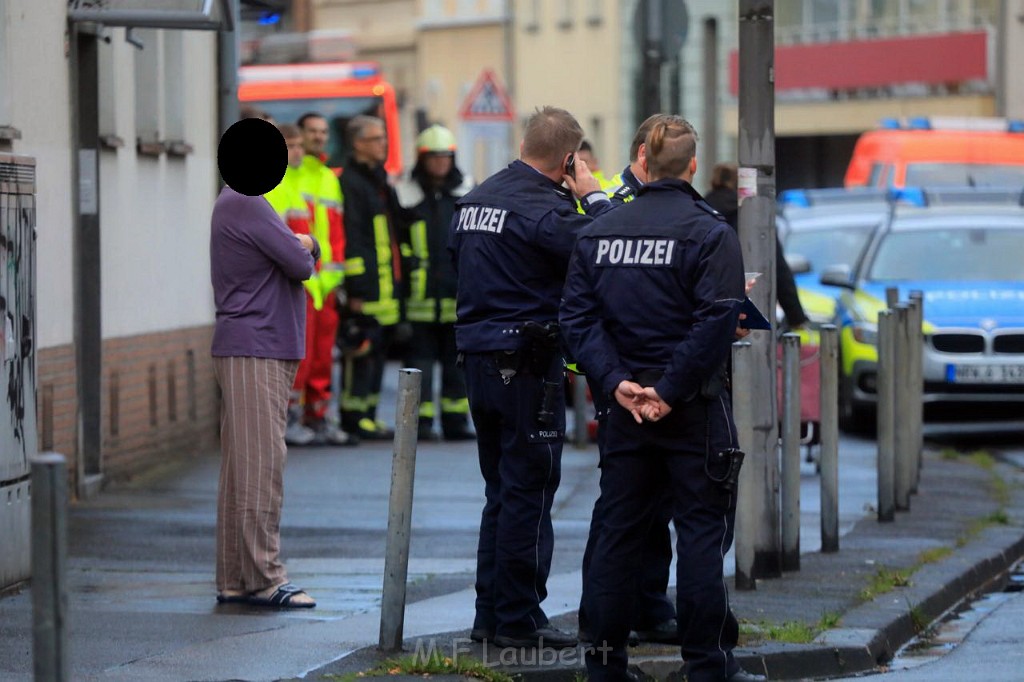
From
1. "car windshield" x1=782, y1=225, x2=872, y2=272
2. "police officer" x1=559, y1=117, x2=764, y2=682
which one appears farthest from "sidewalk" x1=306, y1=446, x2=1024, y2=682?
"car windshield" x1=782, y1=225, x2=872, y2=272

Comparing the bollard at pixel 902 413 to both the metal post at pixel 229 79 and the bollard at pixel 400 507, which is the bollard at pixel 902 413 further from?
the bollard at pixel 400 507

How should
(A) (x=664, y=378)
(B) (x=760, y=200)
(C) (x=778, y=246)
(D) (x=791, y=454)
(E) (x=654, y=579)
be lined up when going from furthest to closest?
(C) (x=778, y=246)
(D) (x=791, y=454)
(B) (x=760, y=200)
(E) (x=654, y=579)
(A) (x=664, y=378)

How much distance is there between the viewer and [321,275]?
1495 centimetres

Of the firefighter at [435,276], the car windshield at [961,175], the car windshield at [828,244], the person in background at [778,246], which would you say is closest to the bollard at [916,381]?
the person in background at [778,246]

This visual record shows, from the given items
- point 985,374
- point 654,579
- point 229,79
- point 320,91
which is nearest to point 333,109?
point 320,91

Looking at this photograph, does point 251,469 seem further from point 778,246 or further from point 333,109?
point 333,109

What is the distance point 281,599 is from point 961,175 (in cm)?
1928

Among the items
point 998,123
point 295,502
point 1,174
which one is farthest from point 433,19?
point 1,174

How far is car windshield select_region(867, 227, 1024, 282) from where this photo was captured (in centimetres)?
1762

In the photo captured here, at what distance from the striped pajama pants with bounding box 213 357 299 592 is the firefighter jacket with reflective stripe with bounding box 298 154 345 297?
5.93m

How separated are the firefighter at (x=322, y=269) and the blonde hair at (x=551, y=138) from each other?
682 centimetres

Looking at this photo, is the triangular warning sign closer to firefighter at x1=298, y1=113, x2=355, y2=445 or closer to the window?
firefighter at x1=298, y1=113, x2=355, y2=445

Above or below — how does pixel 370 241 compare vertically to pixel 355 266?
above

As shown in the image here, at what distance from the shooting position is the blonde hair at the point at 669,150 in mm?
6969
